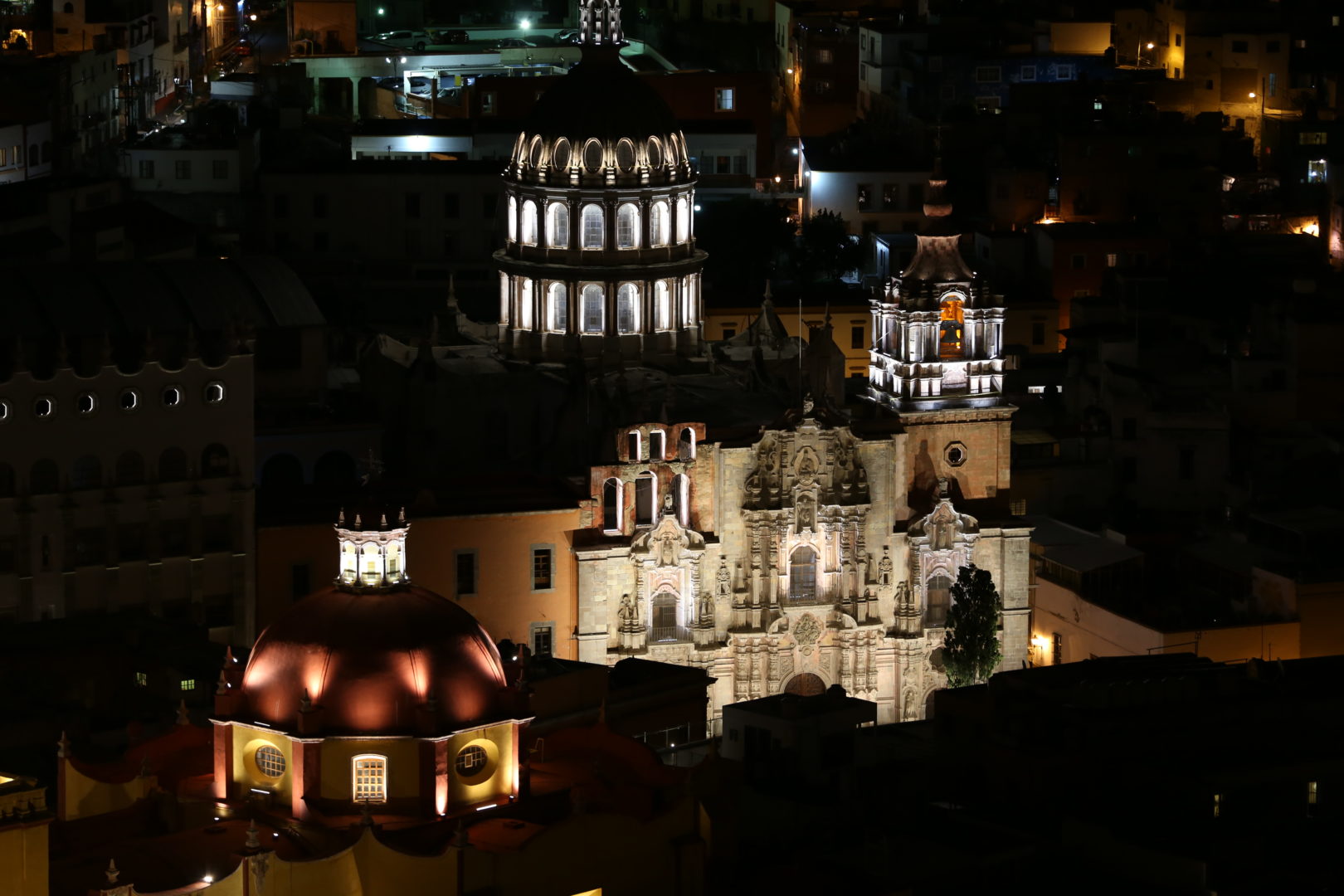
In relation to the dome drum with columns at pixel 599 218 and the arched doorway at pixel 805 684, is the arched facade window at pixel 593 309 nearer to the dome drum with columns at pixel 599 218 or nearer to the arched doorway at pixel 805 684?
the dome drum with columns at pixel 599 218

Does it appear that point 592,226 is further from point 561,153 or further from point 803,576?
point 803,576

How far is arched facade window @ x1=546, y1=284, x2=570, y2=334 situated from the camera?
132 meters

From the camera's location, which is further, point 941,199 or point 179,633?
point 941,199

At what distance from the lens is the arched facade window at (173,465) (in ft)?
377

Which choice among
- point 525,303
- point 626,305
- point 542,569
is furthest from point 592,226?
point 542,569

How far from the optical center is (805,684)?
12469cm

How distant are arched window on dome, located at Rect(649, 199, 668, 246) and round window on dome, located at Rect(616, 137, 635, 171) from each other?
1.65 metres

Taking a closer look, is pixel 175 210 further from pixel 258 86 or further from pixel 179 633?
pixel 179 633

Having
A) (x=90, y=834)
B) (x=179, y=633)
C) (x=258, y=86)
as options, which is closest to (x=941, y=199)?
(x=179, y=633)

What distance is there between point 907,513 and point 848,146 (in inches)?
2330

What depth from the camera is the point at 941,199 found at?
416 ft

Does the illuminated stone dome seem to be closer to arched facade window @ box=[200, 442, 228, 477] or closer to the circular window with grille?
the circular window with grille

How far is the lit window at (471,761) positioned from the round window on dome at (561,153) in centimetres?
4407

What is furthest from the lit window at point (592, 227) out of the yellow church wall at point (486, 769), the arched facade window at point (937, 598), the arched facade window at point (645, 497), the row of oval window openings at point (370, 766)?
the row of oval window openings at point (370, 766)
